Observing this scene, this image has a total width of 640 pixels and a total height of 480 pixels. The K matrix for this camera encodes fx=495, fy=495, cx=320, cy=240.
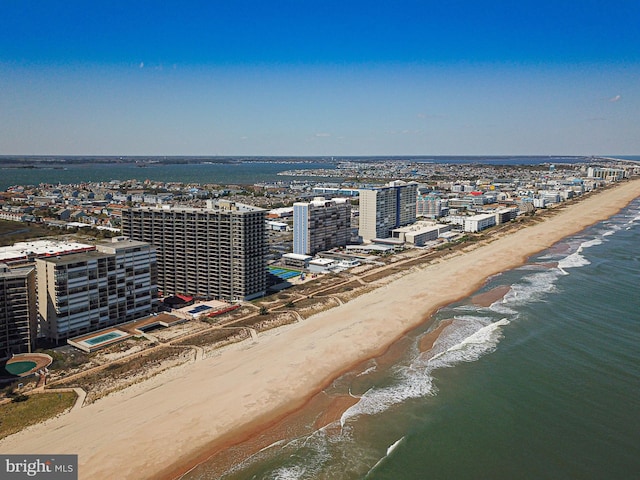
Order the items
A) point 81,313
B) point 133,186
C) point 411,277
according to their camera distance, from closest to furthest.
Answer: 1. point 81,313
2. point 411,277
3. point 133,186

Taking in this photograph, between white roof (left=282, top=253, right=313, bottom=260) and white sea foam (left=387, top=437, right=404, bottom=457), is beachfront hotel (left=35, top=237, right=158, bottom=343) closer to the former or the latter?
white roof (left=282, top=253, right=313, bottom=260)

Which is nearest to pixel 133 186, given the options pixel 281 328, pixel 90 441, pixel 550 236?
pixel 550 236

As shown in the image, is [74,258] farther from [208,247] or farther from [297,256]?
[297,256]

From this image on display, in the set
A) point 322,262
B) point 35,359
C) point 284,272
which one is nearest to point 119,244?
point 35,359

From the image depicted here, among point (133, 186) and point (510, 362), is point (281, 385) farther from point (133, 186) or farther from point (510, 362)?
point (133, 186)

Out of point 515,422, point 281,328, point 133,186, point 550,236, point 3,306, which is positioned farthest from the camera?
point 133,186

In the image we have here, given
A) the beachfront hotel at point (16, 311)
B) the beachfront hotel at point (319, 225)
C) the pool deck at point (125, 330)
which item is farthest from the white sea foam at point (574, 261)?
the beachfront hotel at point (16, 311)

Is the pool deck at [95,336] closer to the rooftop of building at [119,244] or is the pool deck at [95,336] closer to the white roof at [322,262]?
the rooftop of building at [119,244]

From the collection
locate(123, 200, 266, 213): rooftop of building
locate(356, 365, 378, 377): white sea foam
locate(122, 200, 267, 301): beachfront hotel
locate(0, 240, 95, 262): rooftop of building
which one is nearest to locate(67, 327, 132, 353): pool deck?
locate(0, 240, 95, 262): rooftop of building
